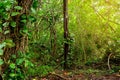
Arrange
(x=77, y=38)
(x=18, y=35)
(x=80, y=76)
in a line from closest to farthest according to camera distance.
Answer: (x=18, y=35)
(x=80, y=76)
(x=77, y=38)

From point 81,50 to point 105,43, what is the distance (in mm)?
574

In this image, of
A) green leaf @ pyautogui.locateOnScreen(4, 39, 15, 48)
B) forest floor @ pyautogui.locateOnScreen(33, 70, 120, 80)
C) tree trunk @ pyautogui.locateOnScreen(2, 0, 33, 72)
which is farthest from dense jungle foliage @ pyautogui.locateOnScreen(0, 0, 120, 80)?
green leaf @ pyautogui.locateOnScreen(4, 39, 15, 48)

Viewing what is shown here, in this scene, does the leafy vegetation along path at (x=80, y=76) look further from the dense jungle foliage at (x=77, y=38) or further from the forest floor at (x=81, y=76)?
→ the dense jungle foliage at (x=77, y=38)

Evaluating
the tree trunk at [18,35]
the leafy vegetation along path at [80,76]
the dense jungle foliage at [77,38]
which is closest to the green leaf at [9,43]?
the tree trunk at [18,35]

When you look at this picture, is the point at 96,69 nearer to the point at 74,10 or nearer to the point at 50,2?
the point at 74,10

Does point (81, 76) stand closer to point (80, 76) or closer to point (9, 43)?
point (80, 76)

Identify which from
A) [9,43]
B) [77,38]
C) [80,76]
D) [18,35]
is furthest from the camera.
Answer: [77,38]

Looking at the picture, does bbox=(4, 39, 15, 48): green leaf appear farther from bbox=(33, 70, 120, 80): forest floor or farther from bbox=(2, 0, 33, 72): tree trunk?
bbox=(33, 70, 120, 80): forest floor

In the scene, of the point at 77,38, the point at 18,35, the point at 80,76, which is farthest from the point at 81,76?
the point at 18,35

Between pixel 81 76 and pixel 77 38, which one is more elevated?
pixel 77 38

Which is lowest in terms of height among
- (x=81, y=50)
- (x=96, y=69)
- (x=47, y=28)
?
(x=96, y=69)

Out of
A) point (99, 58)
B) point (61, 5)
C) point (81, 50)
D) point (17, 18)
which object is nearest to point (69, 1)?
point (61, 5)

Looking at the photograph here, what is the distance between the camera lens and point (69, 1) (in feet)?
17.2

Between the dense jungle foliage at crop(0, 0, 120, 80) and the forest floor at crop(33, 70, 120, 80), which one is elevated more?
the dense jungle foliage at crop(0, 0, 120, 80)
